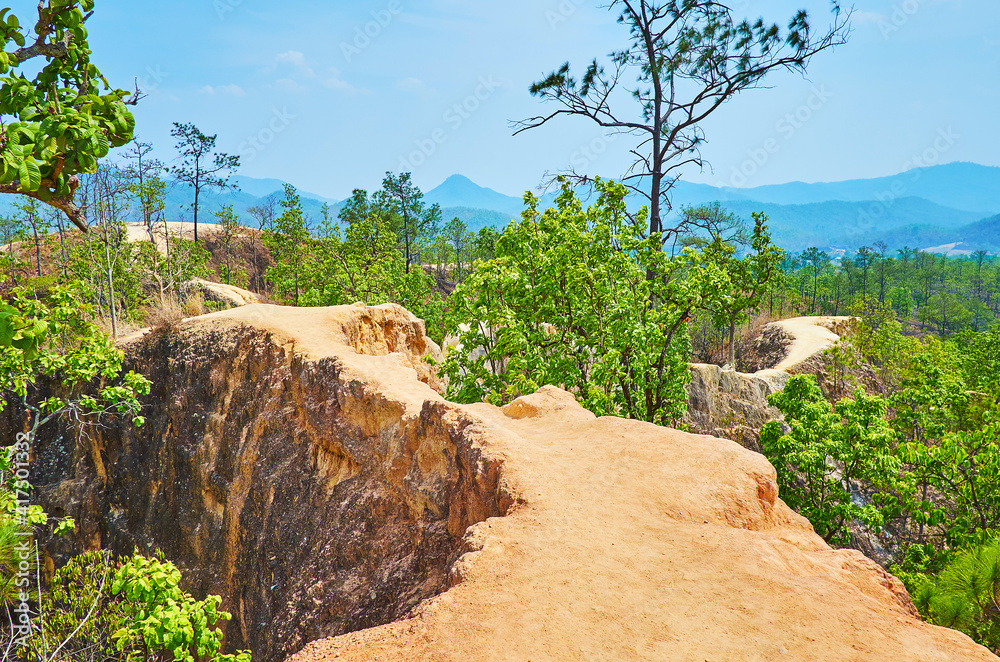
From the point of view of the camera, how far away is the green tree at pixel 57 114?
315cm

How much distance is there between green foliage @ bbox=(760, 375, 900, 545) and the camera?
34.8ft

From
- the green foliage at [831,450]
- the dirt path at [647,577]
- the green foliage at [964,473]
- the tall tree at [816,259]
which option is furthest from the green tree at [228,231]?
the tall tree at [816,259]

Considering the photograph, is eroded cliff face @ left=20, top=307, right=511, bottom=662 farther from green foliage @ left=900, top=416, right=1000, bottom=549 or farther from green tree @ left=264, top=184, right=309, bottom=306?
green tree @ left=264, top=184, right=309, bottom=306

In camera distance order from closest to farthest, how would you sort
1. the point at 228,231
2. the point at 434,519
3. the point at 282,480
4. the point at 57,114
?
the point at 57,114
the point at 434,519
the point at 282,480
the point at 228,231

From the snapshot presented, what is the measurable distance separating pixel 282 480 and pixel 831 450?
11.0 metres

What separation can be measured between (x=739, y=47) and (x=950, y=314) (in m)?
78.2

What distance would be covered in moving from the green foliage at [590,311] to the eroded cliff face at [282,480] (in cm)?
209

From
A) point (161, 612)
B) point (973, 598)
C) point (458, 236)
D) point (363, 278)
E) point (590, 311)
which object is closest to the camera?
point (161, 612)

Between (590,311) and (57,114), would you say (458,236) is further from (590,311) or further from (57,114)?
(57,114)

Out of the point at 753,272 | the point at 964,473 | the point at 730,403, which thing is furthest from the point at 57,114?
the point at 753,272

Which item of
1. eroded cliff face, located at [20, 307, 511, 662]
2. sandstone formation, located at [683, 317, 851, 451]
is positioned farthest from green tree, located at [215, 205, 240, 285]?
sandstone formation, located at [683, 317, 851, 451]

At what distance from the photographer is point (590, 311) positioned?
12133 millimetres

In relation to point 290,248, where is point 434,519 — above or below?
below

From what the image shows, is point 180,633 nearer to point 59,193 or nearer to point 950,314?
point 59,193
